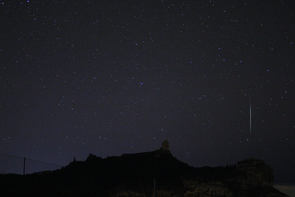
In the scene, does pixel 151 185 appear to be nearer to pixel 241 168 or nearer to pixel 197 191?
pixel 197 191

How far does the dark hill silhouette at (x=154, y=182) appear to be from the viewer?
109 ft

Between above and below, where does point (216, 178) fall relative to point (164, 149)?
below

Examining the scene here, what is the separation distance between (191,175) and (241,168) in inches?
264

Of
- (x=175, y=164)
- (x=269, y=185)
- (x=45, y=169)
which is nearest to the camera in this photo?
(x=269, y=185)

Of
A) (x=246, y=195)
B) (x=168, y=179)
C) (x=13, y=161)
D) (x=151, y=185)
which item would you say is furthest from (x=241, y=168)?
(x=13, y=161)

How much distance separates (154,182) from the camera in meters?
29.8

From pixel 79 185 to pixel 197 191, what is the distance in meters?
15.7

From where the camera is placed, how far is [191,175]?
37125 millimetres

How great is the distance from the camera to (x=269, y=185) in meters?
36.5

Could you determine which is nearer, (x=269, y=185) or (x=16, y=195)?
(x=16, y=195)

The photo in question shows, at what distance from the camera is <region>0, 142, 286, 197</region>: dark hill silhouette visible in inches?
1308

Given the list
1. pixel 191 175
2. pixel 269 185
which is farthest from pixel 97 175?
pixel 269 185

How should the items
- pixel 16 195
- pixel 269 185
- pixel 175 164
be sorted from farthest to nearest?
pixel 175 164 → pixel 269 185 → pixel 16 195

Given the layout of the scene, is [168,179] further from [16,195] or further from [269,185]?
[16,195]
